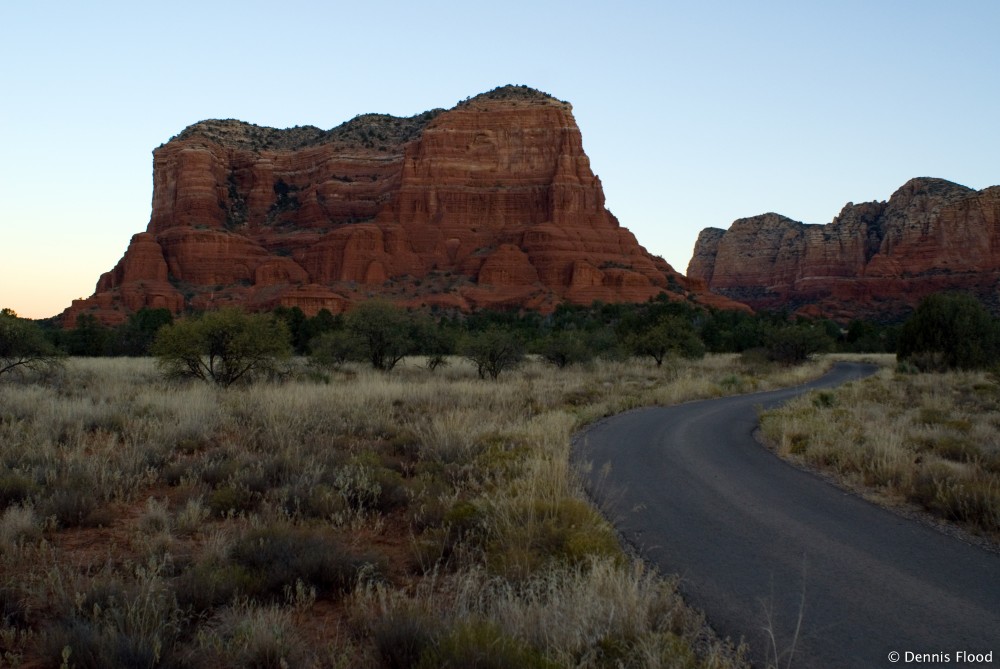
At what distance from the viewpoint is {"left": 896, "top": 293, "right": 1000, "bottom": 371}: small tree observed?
3316cm

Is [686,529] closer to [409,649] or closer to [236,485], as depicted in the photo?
[409,649]

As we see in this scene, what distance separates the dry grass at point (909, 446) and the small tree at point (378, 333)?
18.0 m

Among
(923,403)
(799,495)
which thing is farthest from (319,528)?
(923,403)

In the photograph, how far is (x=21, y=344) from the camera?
19797 mm

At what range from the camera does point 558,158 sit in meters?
114

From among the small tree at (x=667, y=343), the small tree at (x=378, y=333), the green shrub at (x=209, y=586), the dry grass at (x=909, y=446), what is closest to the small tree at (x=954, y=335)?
the small tree at (x=667, y=343)

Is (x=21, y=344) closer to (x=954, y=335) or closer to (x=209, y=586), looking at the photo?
(x=209, y=586)

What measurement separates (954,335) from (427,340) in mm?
29862

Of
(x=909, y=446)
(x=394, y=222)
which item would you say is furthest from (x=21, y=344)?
(x=394, y=222)

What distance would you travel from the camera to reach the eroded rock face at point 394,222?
99375mm

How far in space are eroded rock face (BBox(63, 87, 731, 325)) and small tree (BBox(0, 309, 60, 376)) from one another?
71708 millimetres

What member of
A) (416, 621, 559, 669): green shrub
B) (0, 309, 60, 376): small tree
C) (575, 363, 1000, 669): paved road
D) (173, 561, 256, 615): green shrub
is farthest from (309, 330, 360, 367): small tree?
(416, 621, 559, 669): green shrub

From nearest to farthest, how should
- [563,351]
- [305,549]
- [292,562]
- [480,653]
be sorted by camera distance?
1. [480,653]
2. [292,562]
3. [305,549]
4. [563,351]

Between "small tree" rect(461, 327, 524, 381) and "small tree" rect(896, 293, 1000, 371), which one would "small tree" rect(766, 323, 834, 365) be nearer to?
"small tree" rect(896, 293, 1000, 371)
